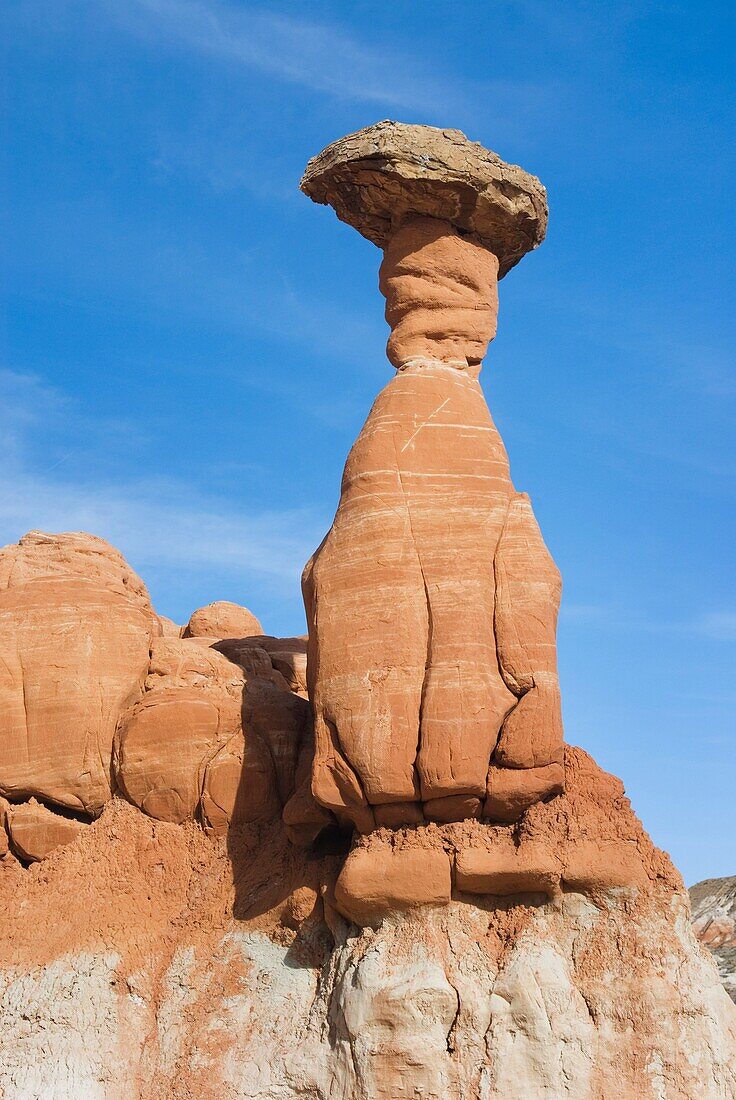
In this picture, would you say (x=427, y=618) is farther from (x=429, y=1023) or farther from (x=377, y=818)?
(x=429, y=1023)

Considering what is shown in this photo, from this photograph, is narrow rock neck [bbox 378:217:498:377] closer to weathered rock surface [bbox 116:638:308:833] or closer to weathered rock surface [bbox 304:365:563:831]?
weathered rock surface [bbox 304:365:563:831]

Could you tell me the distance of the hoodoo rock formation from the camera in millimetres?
13961

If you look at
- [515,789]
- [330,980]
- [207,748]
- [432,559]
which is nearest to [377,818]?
[515,789]

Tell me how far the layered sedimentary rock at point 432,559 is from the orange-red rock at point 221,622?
6847 millimetres

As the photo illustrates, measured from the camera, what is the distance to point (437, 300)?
17359 millimetres

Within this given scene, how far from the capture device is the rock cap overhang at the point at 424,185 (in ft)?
55.3

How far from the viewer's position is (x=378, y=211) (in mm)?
17641

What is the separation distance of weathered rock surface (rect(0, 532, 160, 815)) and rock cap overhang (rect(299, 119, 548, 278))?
5.70 meters

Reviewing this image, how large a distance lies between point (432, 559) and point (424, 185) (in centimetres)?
460

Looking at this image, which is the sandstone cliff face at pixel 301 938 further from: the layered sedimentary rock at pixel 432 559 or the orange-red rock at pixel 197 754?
the layered sedimentary rock at pixel 432 559

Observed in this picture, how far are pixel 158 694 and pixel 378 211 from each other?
6397 millimetres

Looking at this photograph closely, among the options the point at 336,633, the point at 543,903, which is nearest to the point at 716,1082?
the point at 543,903

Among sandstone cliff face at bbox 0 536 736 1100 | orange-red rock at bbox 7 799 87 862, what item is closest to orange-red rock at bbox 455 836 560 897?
sandstone cliff face at bbox 0 536 736 1100

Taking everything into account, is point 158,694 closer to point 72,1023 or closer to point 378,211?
point 72,1023
